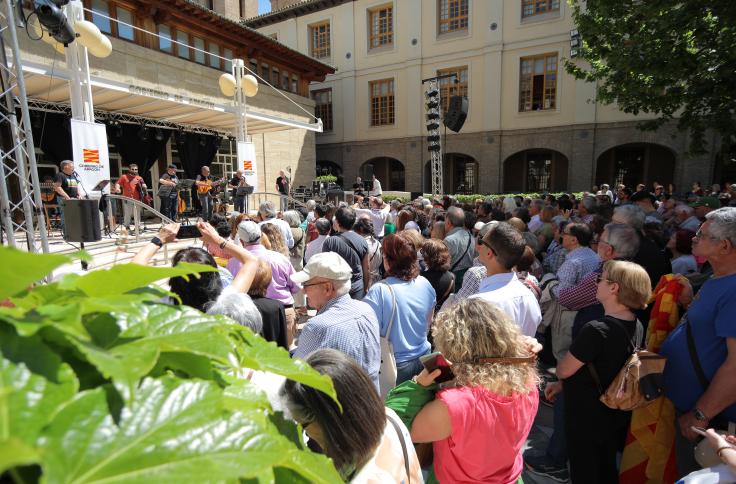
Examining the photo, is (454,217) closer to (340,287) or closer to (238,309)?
(340,287)

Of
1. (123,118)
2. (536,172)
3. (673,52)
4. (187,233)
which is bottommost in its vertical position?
(187,233)

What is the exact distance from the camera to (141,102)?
37.9ft

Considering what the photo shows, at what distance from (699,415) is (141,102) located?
1319 centimetres

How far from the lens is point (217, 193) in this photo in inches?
514

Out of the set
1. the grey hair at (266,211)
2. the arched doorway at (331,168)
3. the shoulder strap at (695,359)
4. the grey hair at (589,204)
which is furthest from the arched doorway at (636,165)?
the shoulder strap at (695,359)

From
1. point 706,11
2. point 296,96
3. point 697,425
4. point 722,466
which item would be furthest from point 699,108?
point 296,96

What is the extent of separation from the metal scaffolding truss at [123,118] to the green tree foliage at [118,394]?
13435 millimetres

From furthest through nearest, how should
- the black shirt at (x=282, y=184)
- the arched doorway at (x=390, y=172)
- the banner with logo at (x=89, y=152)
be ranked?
the arched doorway at (x=390, y=172)
the black shirt at (x=282, y=184)
the banner with logo at (x=89, y=152)

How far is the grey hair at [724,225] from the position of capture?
228 cm

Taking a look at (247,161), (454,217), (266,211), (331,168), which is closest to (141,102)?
(247,161)

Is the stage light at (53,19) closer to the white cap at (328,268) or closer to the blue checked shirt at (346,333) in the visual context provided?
the white cap at (328,268)

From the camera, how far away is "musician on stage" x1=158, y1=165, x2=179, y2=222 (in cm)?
1079

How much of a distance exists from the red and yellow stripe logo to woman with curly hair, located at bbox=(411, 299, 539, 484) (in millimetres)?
7263

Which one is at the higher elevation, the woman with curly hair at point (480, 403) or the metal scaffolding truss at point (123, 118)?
the metal scaffolding truss at point (123, 118)
